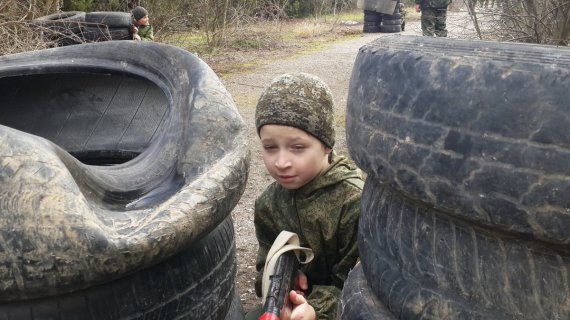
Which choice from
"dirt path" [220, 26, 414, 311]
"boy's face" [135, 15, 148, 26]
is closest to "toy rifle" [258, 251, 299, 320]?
"dirt path" [220, 26, 414, 311]

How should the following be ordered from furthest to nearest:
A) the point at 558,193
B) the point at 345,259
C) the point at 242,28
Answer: the point at 242,28 < the point at 345,259 < the point at 558,193

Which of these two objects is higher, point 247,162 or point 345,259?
point 247,162

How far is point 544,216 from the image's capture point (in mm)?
838

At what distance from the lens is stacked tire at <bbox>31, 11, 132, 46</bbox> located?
20.0 feet

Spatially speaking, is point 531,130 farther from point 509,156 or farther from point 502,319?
point 502,319

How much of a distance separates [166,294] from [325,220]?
29.0 inches

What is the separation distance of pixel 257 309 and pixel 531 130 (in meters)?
1.31

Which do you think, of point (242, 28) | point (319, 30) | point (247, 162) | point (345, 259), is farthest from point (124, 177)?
point (319, 30)

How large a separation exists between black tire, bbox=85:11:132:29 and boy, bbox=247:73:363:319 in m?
5.63

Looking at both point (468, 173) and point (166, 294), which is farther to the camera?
point (166, 294)

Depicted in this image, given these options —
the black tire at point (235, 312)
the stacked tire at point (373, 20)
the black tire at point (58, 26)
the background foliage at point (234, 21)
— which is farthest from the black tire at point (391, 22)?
the black tire at point (235, 312)

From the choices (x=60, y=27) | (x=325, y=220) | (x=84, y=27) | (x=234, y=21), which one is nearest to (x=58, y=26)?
(x=60, y=27)

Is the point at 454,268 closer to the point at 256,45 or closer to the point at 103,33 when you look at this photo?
the point at 103,33

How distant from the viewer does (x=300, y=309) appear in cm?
153
